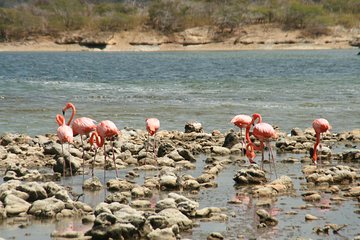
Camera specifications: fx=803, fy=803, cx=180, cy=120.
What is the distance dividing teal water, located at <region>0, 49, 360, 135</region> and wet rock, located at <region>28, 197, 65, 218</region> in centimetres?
794

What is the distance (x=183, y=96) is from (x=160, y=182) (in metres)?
15.1

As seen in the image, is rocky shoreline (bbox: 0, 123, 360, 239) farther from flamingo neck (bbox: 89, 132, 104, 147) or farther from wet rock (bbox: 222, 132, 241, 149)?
flamingo neck (bbox: 89, 132, 104, 147)

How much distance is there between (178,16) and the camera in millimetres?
83875

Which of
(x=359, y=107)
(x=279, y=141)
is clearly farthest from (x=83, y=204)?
(x=359, y=107)

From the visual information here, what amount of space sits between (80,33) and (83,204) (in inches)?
2912

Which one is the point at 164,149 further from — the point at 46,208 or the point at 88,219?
the point at 88,219

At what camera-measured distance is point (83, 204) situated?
836 centimetres

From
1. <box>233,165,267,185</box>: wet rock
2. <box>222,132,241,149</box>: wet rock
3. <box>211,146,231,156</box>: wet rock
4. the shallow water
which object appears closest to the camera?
the shallow water

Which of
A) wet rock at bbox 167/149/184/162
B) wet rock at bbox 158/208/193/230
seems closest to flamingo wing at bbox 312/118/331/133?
wet rock at bbox 167/149/184/162

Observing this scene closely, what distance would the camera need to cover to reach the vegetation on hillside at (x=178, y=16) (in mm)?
80125

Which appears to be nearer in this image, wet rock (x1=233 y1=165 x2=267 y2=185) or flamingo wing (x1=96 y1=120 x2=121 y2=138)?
wet rock (x1=233 y1=165 x2=267 y2=185)

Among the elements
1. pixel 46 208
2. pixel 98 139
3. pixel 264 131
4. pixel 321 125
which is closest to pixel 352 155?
pixel 321 125

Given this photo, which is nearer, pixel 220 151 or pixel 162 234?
pixel 162 234

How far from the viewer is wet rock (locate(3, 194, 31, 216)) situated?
806cm
